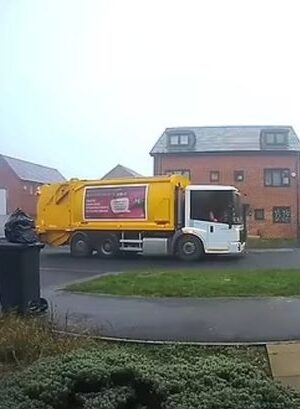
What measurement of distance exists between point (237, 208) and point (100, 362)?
1716 centimetres

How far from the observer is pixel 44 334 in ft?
19.8

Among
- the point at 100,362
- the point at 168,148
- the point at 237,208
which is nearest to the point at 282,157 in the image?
the point at 168,148

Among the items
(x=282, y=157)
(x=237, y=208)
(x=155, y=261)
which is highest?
(x=282, y=157)

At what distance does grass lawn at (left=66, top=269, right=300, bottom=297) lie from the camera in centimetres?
1094

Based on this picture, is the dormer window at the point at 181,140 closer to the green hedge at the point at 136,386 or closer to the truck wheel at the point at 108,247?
the truck wheel at the point at 108,247

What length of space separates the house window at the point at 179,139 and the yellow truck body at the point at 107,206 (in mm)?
21069

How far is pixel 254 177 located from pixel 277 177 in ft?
5.31

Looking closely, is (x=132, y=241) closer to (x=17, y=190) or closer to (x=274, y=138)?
(x=17, y=190)

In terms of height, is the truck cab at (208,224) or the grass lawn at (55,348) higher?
the truck cab at (208,224)

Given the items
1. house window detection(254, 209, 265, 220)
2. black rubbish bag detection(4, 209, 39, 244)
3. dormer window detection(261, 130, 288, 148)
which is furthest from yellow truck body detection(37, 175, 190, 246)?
dormer window detection(261, 130, 288, 148)

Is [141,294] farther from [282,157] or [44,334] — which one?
[282,157]

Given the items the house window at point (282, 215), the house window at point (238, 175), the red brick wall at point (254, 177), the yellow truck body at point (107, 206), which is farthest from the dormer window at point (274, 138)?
the yellow truck body at point (107, 206)

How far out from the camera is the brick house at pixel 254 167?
41906mm

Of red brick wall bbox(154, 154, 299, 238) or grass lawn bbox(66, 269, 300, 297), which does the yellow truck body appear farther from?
red brick wall bbox(154, 154, 299, 238)
